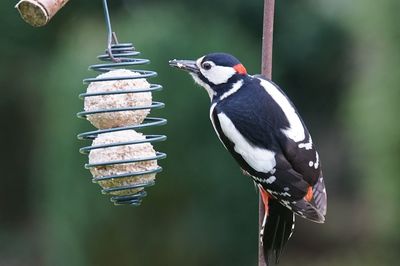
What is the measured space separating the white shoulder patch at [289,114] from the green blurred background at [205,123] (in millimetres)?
1735

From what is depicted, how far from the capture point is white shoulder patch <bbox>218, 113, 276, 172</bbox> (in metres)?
3.23

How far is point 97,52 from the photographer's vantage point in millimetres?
5602

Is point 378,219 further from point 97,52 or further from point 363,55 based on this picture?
point 97,52

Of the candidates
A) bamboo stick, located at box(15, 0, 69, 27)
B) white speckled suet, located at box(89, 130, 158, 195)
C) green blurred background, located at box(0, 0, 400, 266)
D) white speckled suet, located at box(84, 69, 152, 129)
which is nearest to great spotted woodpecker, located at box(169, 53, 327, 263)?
white speckled suet, located at box(84, 69, 152, 129)

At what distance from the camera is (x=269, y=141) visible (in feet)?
10.7

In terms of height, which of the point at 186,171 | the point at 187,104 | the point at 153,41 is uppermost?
the point at 153,41

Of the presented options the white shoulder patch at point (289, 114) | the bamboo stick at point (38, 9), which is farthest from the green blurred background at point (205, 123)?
the bamboo stick at point (38, 9)

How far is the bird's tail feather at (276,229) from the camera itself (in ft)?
11.0

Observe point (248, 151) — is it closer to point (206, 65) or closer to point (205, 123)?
point (206, 65)

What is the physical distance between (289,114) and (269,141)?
125 mm

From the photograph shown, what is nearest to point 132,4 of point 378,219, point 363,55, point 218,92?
point 363,55

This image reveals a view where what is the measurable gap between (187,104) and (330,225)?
94.5 inches

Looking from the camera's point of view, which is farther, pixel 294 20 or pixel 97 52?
pixel 294 20

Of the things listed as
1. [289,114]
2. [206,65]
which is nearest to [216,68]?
[206,65]
